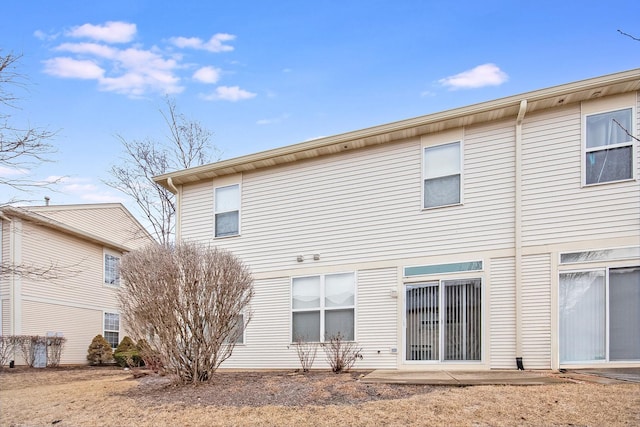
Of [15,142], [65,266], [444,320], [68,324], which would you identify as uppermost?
[15,142]

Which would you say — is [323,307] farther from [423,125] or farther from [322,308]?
[423,125]

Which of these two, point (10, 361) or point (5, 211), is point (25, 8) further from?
point (10, 361)

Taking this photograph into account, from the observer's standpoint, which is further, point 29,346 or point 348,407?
A: point 29,346

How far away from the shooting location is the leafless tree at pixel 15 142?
8.03 metres

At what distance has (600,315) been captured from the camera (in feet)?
24.3

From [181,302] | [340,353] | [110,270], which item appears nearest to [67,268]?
[110,270]

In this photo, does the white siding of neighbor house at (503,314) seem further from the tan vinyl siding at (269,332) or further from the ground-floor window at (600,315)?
the tan vinyl siding at (269,332)

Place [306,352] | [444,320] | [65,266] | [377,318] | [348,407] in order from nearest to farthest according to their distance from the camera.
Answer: [348,407], [444,320], [377,318], [306,352], [65,266]

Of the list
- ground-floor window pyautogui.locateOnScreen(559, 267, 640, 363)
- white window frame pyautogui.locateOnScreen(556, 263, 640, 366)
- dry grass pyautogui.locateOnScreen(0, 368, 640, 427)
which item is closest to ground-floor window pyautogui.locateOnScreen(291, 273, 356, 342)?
dry grass pyautogui.locateOnScreen(0, 368, 640, 427)

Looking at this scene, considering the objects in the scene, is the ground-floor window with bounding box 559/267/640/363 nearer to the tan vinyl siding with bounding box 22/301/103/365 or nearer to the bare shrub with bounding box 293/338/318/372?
the bare shrub with bounding box 293/338/318/372

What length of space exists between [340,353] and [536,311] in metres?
3.77


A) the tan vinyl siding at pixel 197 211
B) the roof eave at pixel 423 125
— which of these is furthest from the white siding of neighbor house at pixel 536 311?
the tan vinyl siding at pixel 197 211

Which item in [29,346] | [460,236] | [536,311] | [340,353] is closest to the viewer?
[536,311]

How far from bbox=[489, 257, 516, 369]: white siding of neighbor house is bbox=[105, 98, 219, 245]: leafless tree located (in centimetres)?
1588
